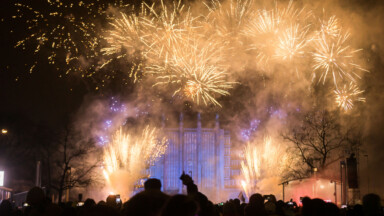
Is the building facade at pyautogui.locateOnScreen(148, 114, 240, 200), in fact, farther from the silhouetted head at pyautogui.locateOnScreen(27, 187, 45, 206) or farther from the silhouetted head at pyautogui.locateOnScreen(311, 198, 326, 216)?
the silhouetted head at pyautogui.locateOnScreen(311, 198, 326, 216)

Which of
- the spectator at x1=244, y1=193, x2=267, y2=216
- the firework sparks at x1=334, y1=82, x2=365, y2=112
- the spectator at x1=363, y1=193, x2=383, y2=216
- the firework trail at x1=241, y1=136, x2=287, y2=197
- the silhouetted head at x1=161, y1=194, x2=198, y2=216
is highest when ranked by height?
the firework sparks at x1=334, y1=82, x2=365, y2=112

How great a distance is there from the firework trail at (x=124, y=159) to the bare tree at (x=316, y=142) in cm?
1434

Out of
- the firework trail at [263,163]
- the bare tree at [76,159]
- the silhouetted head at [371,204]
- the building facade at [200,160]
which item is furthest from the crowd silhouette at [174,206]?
the building facade at [200,160]

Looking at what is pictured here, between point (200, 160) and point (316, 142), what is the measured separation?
25.2 metres

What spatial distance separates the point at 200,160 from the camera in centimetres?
5900

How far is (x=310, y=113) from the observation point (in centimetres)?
3541

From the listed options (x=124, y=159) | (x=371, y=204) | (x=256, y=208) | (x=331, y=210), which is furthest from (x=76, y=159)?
(x=331, y=210)

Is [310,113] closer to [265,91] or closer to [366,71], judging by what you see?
[265,91]

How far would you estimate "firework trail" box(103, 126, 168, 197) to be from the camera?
131 feet

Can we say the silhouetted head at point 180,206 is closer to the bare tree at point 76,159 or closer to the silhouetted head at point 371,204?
the silhouetted head at point 371,204

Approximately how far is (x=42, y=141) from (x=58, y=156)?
1.99 meters

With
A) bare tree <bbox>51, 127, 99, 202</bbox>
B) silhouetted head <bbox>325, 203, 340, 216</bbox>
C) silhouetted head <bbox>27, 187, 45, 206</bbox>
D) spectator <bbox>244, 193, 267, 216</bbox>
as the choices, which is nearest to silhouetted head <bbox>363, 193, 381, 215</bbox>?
silhouetted head <bbox>325, 203, 340, 216</bbox>

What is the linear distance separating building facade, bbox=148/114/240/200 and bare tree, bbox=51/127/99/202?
15.9 metres

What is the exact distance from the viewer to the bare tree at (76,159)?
40156mm
